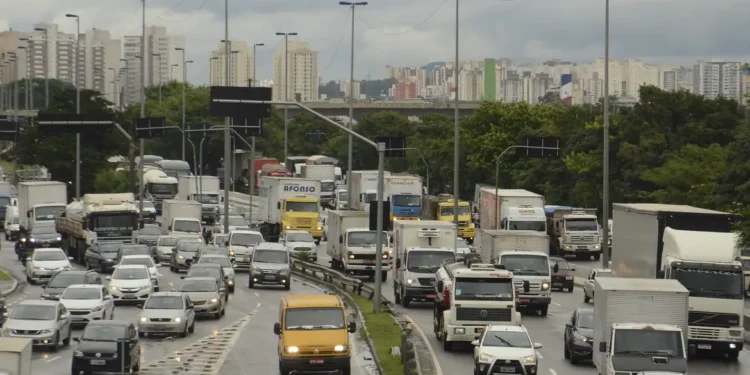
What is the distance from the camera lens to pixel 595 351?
96.5ft

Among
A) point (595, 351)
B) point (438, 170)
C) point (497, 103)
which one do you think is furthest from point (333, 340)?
point (438, 170)

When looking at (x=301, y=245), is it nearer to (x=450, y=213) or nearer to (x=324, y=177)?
(x=450, y=213)

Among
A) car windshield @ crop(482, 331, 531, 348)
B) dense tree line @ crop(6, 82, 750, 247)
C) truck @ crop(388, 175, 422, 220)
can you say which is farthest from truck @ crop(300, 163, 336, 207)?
car windshield @ crop(482, 331, 531, 348)

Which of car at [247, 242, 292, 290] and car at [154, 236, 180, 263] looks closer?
car at [247, 242, 292, 290]

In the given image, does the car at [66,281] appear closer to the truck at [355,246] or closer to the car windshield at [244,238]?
the truck at [355,246]

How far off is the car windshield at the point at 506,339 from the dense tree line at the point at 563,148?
59.5ft

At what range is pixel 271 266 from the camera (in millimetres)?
56688

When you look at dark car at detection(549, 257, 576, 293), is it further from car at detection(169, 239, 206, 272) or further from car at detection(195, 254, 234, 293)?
car at detection(169, 239, 206, 272)

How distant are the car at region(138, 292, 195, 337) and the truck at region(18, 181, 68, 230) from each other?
43.2m

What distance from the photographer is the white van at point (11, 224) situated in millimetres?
92375

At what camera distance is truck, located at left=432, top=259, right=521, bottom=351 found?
35594 mm

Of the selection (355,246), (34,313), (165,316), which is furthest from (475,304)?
(355,246)

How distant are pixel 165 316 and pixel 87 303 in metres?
3.15

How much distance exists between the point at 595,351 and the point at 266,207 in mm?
58825
